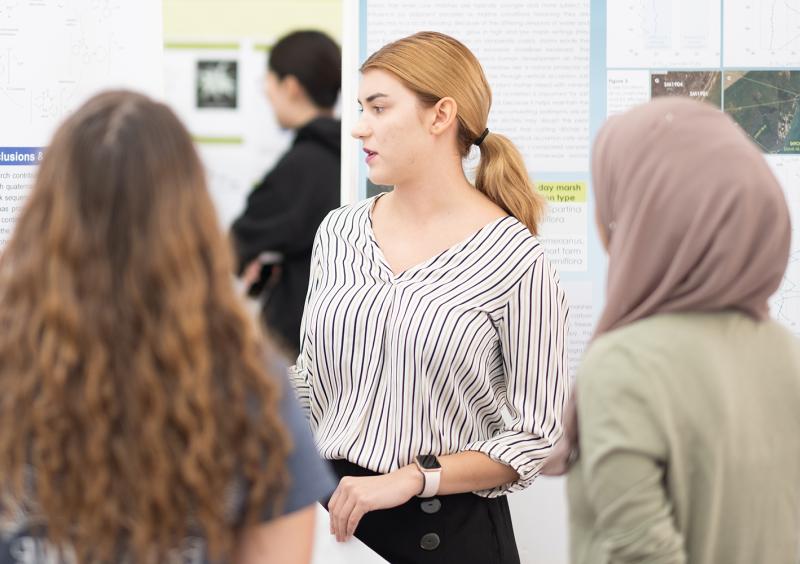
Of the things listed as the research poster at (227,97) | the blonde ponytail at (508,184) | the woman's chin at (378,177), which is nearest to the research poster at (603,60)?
the blonde ponytail at (508,184)

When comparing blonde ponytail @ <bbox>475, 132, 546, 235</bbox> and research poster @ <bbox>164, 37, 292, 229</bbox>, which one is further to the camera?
research poster @ <bbox>164, 37, 292, 229</bbox>

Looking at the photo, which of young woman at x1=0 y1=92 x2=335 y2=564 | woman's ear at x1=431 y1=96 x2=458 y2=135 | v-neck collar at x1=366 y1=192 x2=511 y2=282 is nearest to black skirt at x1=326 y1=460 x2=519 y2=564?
v-neck collar at x1=366 y1=192 x2=511 y2=282

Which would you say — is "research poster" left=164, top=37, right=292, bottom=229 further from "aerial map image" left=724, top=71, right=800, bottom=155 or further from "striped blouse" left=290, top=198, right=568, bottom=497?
"striped blouse" left=290, top=198, right=568, bottom=497

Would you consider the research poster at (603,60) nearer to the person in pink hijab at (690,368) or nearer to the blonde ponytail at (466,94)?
the blonde ponytail at (466,94)

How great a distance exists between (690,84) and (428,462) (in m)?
1.46

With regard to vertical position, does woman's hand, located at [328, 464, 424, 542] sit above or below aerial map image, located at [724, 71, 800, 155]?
below

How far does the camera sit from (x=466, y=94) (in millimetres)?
2189

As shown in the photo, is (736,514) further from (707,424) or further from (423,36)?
(423,36)

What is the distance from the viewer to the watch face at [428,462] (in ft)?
6.56

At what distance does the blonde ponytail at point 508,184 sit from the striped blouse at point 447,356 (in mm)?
93

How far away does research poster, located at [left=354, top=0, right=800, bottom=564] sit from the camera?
2.81 metres

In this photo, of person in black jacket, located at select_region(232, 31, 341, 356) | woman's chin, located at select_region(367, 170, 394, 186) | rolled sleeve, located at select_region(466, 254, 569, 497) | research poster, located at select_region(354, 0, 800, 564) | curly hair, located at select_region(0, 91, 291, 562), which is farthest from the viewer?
person in black jacket, located at select_region(232, 31, 341, 356)

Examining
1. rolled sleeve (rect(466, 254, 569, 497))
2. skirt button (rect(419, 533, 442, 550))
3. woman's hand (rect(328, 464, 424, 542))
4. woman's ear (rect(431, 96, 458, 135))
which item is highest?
woman's ear (rect(431, 96, 458, 135))

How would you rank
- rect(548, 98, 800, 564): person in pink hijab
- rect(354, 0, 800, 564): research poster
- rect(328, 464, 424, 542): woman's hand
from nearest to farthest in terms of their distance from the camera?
1. rect(548, 98, 800, 564): person in pink hijab
2. rect(328, 464, 424, 542): woman's hand
3. rect(354, 0, 800, 564): research poster
